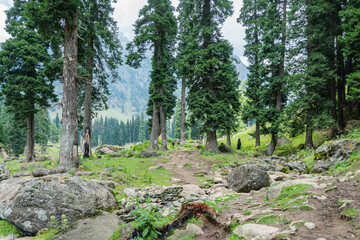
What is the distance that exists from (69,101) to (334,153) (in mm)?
13734

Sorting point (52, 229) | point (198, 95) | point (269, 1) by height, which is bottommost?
point (52, 229)

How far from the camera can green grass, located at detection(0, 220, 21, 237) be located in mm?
4930

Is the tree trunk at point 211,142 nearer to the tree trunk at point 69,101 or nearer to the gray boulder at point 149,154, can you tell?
the gray boulder at point 149,154

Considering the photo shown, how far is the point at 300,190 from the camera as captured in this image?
5059 mm

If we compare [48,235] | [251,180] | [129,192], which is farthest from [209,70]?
[48,235]

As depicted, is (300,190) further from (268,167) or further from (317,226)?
(268,167)

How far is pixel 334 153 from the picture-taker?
28.3 ft

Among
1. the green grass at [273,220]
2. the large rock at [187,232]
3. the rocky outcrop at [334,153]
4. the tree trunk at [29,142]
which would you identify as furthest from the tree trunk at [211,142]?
the tree trunk at [29,142]

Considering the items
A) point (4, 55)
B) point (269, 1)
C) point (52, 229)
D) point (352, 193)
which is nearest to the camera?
point (352, 193)

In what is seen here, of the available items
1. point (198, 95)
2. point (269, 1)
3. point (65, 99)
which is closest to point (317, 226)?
point (65, 99)

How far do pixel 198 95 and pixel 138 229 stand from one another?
16.2 metres

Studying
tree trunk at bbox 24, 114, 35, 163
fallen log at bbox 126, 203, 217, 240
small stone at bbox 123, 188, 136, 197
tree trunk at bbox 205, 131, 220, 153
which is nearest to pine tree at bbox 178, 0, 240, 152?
tree trunk at bbox 205, 131, 220, 153

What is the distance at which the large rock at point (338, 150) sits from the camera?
26.8ft

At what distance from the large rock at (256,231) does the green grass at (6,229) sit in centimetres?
564
